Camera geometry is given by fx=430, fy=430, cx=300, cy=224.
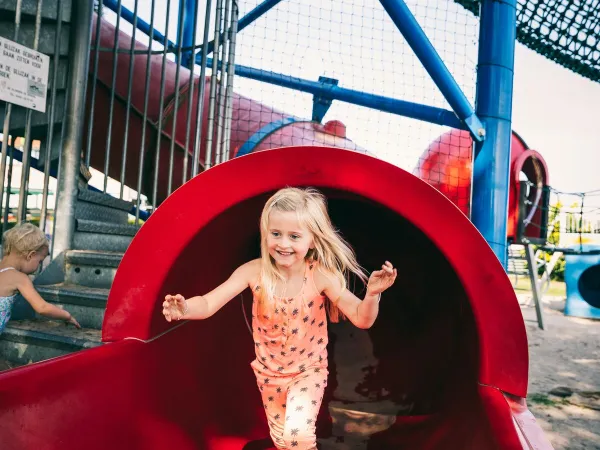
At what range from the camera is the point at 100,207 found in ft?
9.91

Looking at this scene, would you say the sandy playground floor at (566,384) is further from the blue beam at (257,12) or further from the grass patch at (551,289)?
the grass patch at (551,289)

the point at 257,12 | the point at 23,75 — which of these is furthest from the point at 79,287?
the point at 257,12

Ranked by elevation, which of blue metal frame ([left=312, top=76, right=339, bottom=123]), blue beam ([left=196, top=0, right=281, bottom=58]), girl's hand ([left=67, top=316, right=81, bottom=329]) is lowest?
girl's hand ([left=67, top=316, right=81, bottom=329])

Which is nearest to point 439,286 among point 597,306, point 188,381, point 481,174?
point 188,381

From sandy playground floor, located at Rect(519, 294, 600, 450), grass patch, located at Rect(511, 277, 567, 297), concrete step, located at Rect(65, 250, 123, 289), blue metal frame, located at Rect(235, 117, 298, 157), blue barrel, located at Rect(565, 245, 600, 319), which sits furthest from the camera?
grass patch, located at Rect(511, 277, 567, 297)

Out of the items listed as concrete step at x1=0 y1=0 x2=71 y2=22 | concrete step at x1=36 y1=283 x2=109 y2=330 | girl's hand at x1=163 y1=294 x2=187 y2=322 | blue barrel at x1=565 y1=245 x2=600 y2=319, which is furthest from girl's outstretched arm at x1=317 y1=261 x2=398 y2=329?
blue barrel at x1=565 y1=245 x2=600 y2=319

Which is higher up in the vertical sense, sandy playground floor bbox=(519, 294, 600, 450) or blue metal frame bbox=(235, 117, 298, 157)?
blue metal frame bbox=(235, 117, 298, 157)

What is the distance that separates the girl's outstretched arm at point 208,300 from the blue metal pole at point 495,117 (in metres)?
1.84

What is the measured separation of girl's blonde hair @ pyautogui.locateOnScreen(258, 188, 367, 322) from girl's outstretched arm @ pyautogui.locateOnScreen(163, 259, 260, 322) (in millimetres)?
47

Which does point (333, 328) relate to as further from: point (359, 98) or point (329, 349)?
point (359, 98)

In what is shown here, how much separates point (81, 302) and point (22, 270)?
0.32 metres

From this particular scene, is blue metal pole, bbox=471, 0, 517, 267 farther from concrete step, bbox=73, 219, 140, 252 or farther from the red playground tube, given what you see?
concrete step, bbox=73, 219, 140, 252

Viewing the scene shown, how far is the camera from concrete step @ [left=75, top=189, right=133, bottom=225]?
110 inches

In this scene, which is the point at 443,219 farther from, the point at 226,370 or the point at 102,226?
the point at 102,226
